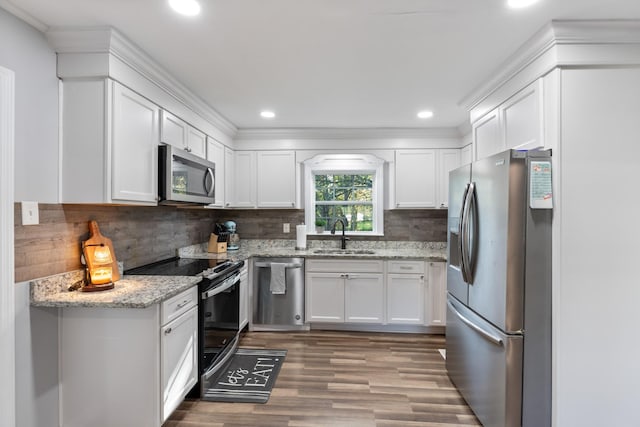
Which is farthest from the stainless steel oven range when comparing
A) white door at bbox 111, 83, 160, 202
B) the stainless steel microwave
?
white door at bbox 111, 83, 160, 202

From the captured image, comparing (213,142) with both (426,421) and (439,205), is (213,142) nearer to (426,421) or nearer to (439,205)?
(439,205)

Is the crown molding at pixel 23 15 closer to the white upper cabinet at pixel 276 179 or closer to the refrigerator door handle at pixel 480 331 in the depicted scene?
the white upper cabinet at pixel 276 179

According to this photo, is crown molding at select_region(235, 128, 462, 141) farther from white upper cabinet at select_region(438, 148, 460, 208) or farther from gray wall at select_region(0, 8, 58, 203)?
gray wall at select_region(0, 8, 58, 203)

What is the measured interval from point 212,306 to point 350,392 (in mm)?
1264

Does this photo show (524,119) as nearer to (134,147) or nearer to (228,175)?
(134,147)

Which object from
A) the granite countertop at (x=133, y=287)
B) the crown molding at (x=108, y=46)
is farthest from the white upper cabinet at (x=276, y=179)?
the crown molding at (x=108, y=46)

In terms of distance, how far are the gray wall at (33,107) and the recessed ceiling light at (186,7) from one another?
2.79ft

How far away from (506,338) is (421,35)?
5.84 ft

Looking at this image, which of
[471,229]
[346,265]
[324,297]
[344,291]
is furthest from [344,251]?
[471,229]

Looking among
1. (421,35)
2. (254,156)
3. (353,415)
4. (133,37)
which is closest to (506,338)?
(353,415)

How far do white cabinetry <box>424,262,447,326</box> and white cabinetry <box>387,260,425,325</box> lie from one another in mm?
66

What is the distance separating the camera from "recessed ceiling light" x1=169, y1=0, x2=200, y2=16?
1572 millimetres

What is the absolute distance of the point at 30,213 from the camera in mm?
1737

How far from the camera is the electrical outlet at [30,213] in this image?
5.58 feet
